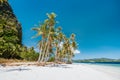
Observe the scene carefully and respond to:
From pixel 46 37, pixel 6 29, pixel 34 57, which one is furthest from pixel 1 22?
pixel 34 57

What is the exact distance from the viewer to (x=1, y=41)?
12953 millimetres

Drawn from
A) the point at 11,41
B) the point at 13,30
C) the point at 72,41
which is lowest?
the point at 11,41

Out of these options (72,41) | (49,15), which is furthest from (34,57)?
(49,15)

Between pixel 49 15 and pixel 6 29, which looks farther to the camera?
pixel 49 15

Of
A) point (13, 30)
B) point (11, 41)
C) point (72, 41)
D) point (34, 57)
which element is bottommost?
point (11, 41)

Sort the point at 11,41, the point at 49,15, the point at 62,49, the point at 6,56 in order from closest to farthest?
1. the point at 11,41
2. the point at 49,15
3. the point at 6,56
4. the point at 62,49

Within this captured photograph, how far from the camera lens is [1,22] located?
13180 mm

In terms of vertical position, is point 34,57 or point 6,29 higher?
point 34,57

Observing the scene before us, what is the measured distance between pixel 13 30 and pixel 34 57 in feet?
224

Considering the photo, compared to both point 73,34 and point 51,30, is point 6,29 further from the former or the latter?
point 73,34

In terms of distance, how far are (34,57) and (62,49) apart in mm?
13135

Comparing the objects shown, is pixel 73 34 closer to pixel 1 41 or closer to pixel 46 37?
pixel 46 37

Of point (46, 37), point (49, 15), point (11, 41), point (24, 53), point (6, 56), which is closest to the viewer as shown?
point (11, 41)

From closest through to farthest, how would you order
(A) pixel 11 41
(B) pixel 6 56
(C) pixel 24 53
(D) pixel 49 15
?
(A) pixel 11 41, (D) pixel 49 15, (B) pixel 6 56, (C) pixel 24 53
